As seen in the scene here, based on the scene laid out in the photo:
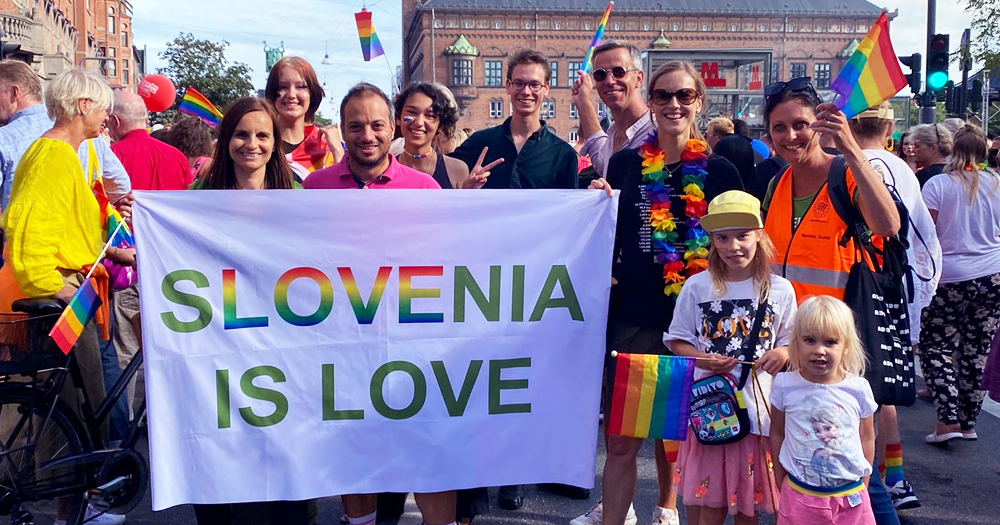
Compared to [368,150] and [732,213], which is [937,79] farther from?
[368,150]

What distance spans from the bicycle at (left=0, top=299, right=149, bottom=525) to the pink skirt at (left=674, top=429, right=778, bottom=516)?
2308 mm

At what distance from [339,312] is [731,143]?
3138 mm

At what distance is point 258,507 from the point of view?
3.54 metres

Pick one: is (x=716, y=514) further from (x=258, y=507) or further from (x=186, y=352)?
(x=186, y=352)

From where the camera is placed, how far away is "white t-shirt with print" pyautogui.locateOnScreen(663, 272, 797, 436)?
340 centimetres

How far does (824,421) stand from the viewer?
325 cm

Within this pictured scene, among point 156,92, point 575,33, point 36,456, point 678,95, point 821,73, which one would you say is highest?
point 575,33

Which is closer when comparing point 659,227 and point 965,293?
point 659,227

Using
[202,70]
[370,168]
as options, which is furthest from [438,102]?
[202,70]

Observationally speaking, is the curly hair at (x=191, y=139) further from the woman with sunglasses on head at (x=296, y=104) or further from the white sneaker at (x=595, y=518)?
the white sneaker at (x=595, y=518)

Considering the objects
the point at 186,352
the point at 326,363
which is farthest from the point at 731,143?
the point at 186,352

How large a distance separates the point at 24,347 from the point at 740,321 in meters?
2.71

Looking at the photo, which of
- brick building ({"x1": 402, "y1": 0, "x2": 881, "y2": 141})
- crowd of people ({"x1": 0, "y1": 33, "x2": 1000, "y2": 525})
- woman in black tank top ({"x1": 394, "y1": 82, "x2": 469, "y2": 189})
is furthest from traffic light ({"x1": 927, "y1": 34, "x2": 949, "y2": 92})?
brick building ({"x1": 402, "y1": 0, "x2": 881, "y2": 141})

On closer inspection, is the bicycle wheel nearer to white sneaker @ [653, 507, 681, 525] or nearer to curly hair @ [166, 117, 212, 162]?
white sneaker @ [653, 507, 681, 525]
